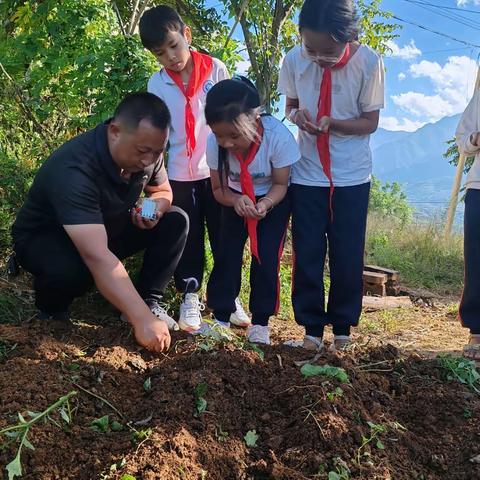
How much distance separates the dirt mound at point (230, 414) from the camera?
1768 mm

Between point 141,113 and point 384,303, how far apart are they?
3.75 metres

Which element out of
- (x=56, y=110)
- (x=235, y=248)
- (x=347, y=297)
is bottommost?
(x=347, y=297)

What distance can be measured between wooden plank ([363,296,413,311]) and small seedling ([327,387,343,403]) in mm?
3233

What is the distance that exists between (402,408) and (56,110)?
358 cm

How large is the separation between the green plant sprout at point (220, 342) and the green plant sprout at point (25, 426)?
25.6 inches

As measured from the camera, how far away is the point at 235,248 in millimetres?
3008

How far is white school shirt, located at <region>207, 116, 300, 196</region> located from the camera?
9.19 ft

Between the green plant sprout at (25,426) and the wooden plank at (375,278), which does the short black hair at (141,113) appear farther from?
the wooden plank at (375,278)

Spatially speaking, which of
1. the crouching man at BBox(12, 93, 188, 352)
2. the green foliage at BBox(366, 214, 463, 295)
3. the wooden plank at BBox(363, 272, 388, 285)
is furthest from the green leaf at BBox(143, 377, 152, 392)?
the green foliage at BBox(366, 214, 463, 295)

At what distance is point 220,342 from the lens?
2.49 metres

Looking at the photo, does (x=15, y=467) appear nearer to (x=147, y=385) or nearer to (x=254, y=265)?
(x=147, y=385)

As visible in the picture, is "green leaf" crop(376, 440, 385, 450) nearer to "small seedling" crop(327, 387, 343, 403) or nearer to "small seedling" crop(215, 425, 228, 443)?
"small seedling" crop(327, 387, 343, 403)

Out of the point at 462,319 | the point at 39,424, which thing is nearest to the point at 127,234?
the point at 39,424

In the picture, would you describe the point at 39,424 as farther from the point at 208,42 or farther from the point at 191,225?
the point at 208,42
